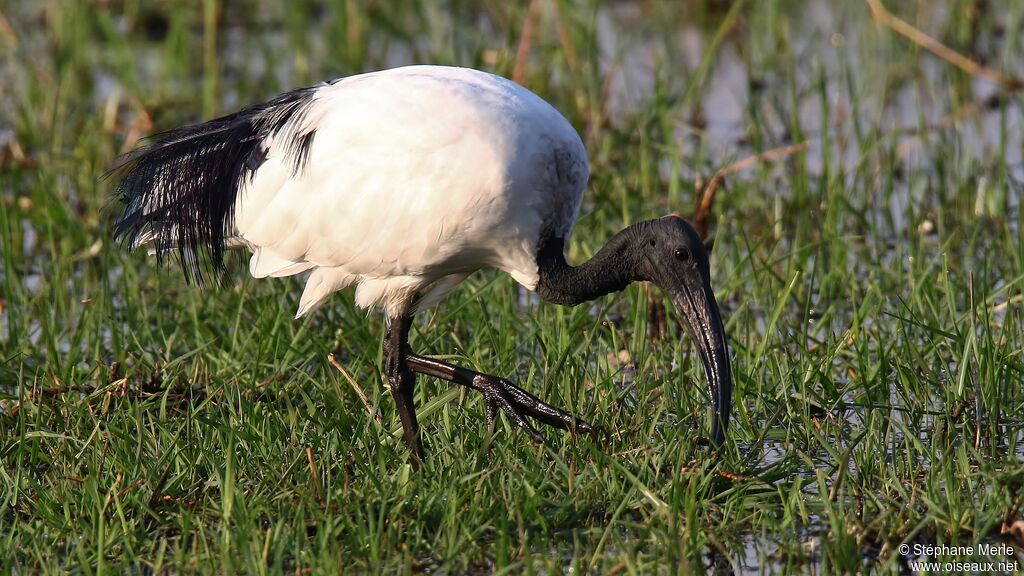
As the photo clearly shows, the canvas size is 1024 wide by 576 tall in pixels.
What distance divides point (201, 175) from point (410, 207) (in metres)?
0.73

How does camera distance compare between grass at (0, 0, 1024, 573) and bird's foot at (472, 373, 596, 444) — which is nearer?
grass at (0, 0, 1024, 573)

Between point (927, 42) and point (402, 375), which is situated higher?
point (927, 42)

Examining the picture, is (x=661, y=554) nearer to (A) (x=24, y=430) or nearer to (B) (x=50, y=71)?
(A) (x=24, y=430)

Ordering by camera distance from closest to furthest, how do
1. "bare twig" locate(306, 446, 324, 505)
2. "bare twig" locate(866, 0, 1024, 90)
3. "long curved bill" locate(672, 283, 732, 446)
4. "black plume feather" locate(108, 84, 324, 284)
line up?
"bare twig" locate(306, 446, 324, 505) < "long curved bill" locate(672, 283, 732, 446) < "black plume feather" locate(108, 84, 324, 284) < "bare twig" locate(866, 0, 1024, 90)

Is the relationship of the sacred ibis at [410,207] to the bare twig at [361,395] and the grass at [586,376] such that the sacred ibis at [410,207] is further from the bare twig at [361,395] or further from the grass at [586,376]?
the grass at [586,376]

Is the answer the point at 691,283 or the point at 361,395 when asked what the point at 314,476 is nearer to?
the point at 361,395

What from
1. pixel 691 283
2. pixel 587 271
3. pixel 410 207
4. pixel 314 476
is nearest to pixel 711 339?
pixel 691 283

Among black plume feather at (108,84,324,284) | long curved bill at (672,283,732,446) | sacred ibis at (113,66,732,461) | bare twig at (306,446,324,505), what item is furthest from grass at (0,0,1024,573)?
black plume feather at (108,84,324,284)

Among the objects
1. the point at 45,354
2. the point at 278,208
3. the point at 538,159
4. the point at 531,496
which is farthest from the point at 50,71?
the point at 531,496

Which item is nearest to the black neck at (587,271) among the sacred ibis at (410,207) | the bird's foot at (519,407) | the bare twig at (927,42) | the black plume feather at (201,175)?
the sacred ibis at (410,207)

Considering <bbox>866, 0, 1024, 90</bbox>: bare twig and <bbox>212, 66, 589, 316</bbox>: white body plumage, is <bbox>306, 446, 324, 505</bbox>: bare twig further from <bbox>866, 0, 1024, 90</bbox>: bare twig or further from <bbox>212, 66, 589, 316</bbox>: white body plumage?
<bbox>866, 0, 1024, 90</bbox>: bare twig

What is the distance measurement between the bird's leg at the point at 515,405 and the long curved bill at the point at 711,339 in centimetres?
34

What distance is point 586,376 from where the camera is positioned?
470 centimetres

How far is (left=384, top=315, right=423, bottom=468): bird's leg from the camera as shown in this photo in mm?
4363
